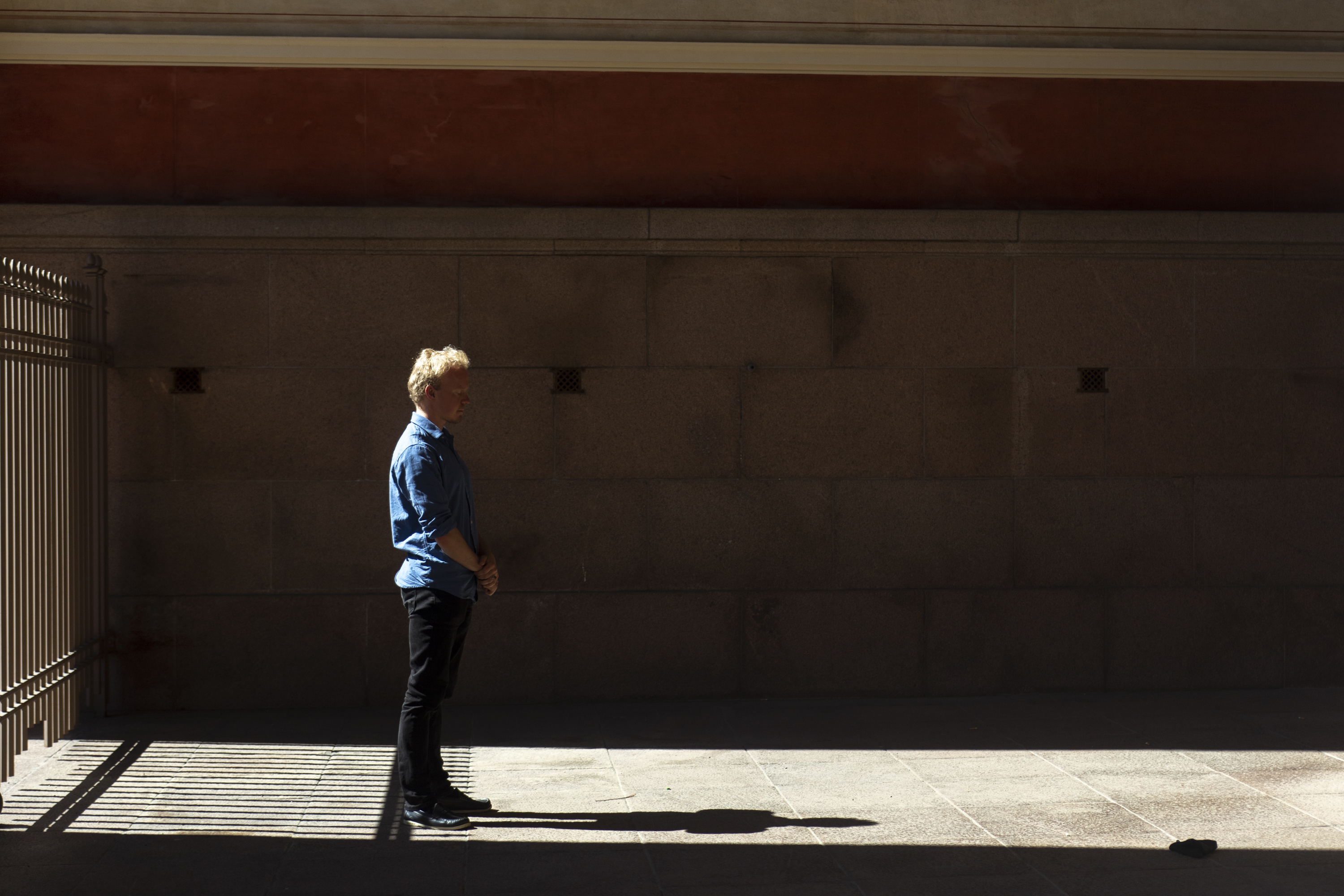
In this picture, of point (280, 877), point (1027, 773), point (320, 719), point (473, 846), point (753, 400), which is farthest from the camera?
point (753, 400)

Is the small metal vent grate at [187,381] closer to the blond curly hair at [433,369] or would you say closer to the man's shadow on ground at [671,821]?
the blond curly hair at [433,369]

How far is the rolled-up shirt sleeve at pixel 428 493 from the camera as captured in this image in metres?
5.12

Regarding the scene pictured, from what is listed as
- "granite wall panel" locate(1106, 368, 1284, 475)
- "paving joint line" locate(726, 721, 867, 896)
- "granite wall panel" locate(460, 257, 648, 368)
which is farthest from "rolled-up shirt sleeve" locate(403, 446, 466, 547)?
"granite wall panel" locate(1106, 368, 1284, 475)

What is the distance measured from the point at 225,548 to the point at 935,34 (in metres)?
5.73

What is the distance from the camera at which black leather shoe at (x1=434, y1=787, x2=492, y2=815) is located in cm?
544

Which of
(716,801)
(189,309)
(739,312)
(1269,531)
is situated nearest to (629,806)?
(716,801)

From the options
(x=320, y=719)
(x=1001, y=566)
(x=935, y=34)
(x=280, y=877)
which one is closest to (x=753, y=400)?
(x=1001, y=566)

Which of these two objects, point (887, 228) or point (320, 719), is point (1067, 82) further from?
point (320, 719)

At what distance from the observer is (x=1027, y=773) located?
621 cm

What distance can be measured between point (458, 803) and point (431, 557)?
1167mm

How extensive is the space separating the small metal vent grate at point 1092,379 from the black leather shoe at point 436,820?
5095 mm

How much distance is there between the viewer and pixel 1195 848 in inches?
195

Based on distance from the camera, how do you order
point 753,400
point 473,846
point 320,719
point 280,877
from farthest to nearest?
point 753,400 → point 320,719 → point 473,846 → point 280,877

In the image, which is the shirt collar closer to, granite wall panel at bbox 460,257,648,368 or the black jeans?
the black jeans
